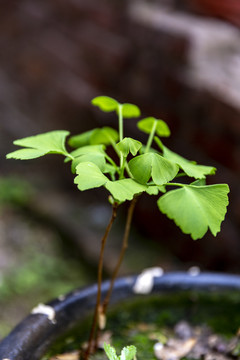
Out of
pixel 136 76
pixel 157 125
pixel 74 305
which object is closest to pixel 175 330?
pixel 74 305

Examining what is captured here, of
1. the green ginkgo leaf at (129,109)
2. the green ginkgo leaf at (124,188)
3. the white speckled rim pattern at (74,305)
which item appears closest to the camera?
the green ginkgo leaf at (124,188)

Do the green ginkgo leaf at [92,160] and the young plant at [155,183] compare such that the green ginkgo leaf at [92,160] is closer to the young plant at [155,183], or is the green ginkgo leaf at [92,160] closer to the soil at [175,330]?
the young plant at [155,183]

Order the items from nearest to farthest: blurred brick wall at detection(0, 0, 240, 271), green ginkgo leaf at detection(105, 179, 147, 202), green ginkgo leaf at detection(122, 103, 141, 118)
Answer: green ginkgo leaf at detection(105, 179, 147, 202), green ginkgo leaf at detection(122, 103, 141, 118), blurred brick wall at detection(0, 0, 240, 271)

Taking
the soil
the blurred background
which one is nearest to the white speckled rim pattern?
the soil

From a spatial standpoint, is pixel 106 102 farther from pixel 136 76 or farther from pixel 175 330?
pixel 136 76

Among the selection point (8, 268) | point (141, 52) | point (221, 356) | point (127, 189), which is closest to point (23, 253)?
point (8, 268)

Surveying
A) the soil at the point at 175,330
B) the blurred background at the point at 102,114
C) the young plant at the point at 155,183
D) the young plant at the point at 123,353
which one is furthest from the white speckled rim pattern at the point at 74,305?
the blurred background at the point at 102,114

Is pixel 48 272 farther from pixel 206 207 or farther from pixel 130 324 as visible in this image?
pixel 206 207

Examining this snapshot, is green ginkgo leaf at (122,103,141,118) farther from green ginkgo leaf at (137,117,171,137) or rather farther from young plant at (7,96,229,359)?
young plant at (7,96,229,359)
